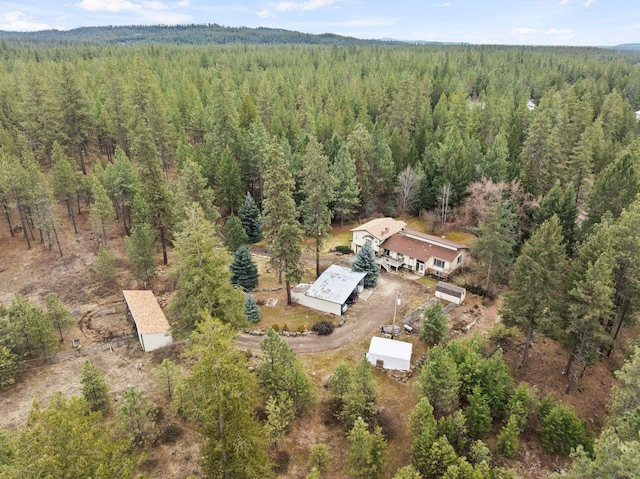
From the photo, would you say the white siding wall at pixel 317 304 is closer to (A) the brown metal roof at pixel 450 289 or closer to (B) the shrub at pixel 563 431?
(A) the brown metal roof at pixel 450 289

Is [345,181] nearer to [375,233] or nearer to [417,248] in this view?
[375,233]

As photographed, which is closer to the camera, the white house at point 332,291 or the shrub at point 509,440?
the shrub at point 509,440

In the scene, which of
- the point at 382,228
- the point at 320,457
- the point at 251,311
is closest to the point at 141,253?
the point at 251,311

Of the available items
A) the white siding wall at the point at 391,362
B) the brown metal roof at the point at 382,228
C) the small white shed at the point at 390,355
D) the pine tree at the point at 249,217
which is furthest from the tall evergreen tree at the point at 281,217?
the pine tree at the point at 249,217

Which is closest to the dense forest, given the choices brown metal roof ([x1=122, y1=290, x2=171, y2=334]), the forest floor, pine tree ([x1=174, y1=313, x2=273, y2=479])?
pine tree ([x1=174, y1=313, x2=273, y2=479])

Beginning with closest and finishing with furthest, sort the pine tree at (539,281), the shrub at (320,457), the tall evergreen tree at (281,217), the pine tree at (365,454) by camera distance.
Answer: the pine tree at (365,454), the shrub at (320,457), the pine tree at (539,281), the tall evergreen tree at (281,217)

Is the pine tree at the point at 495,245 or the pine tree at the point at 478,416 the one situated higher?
the pine tree at the point at 495,245

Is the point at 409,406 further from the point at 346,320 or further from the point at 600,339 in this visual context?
the point at 600,339

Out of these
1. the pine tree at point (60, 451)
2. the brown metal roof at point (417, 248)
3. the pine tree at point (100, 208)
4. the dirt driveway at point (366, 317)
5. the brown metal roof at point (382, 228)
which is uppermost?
the pine tree at point (60, 451)
